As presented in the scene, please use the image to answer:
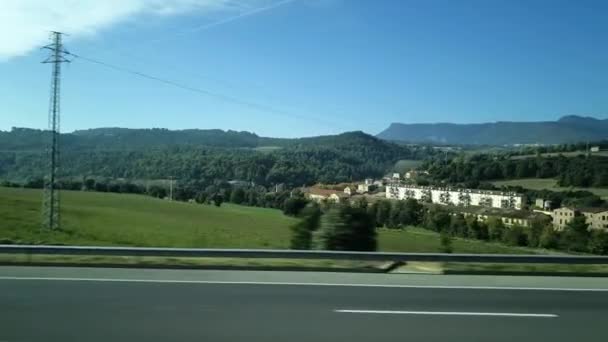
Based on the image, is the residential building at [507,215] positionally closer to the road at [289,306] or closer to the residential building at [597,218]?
the residential building at [597,218]

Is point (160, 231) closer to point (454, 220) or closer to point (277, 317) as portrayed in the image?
point (454, 220)

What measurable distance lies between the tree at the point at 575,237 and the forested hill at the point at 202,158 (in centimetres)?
1341

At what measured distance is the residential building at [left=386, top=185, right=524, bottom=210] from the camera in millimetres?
21438

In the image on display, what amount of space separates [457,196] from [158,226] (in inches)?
499

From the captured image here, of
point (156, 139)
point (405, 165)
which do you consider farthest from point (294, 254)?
point (156, 139)

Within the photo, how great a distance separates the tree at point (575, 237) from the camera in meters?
15.7

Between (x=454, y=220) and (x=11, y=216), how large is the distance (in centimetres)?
1677

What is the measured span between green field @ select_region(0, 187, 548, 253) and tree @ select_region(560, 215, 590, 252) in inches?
67.2

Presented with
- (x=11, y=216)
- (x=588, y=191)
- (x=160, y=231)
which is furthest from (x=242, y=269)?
(x=588, y=191)

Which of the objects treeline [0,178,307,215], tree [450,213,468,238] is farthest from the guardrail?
treeline [0,178,307,215]

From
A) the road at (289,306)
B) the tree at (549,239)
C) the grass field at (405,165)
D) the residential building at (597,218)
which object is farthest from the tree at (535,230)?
the grass field at (405,165)

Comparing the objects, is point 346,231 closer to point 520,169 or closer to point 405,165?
point 520,169

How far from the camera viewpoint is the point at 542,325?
6.99 metres

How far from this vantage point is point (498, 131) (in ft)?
186
